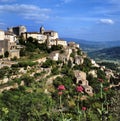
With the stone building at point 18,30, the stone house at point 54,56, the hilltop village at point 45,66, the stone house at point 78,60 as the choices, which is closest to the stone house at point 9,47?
the hilltop village at point 45,66

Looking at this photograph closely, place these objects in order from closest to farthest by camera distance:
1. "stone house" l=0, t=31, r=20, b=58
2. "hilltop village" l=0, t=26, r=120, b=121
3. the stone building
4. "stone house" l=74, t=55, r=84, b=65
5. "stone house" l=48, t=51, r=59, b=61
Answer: "hilltop village" l=0, t=26, r=120, b=121 < "stone house" l=0, t=31, r=20, b=58 < "stone house" l=48, t=51, r=59, b=61 < "stone house" l=74, t=55, r=84, b=65 < the stone building

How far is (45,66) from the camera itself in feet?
130

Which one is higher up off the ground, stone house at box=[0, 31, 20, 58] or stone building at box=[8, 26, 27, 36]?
stone building at box=[8, 26, 27, 36]

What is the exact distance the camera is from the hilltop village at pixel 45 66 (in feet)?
114

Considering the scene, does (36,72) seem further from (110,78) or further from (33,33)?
(110,78)

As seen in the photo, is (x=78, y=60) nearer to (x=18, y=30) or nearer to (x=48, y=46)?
(x=48, y=46)

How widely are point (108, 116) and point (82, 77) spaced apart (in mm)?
34945

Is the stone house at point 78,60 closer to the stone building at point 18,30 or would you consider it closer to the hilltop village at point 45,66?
the hilltop village at point 45,66

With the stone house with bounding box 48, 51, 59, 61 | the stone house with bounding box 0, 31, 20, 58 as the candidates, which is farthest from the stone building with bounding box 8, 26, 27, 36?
the stone house with bounding box 48, 51, 59, 61

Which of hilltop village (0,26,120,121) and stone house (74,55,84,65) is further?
stone house (74,55,84,65)

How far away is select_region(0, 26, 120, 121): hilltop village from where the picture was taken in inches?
1367

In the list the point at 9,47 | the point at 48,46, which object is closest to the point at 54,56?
the point at 48,46

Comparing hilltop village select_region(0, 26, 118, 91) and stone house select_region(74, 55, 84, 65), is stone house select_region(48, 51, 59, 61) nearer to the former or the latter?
hilltop village select_region(0, 26, 118, 91)

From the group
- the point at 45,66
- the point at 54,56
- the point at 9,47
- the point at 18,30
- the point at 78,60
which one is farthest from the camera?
the point at 18,30
